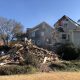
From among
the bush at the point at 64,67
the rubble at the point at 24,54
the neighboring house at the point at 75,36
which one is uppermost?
the neighboring house at the point at 75,36

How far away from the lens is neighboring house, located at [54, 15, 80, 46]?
54009 mm

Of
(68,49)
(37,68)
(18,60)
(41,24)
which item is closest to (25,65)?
(37,68)

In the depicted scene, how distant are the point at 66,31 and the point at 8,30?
1646 centimetres

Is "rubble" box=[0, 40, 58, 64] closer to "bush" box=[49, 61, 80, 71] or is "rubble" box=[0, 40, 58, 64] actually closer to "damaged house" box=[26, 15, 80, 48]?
"bush" box=[49, 61, 80, 71]

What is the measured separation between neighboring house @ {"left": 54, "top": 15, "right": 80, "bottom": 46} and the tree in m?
11.8

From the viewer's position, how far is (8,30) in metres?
65.8

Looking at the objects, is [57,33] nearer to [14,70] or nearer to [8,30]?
[8,30]

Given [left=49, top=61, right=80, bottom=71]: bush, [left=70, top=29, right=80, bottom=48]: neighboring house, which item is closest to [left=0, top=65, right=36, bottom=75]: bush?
[left=49, top=61, right=80, bottom=71]: bush

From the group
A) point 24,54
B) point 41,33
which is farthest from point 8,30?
point 24,54

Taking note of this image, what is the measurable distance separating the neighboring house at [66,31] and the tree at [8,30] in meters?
11.8

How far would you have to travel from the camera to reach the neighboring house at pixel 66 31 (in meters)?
54.0

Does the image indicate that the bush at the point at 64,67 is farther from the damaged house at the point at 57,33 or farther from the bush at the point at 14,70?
the damaged house at the point at 57,33

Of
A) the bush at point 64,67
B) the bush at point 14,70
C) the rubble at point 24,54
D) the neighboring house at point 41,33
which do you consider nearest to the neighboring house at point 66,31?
the neighboring house at point 41,33

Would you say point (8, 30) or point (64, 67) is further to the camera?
point (8, 30)
